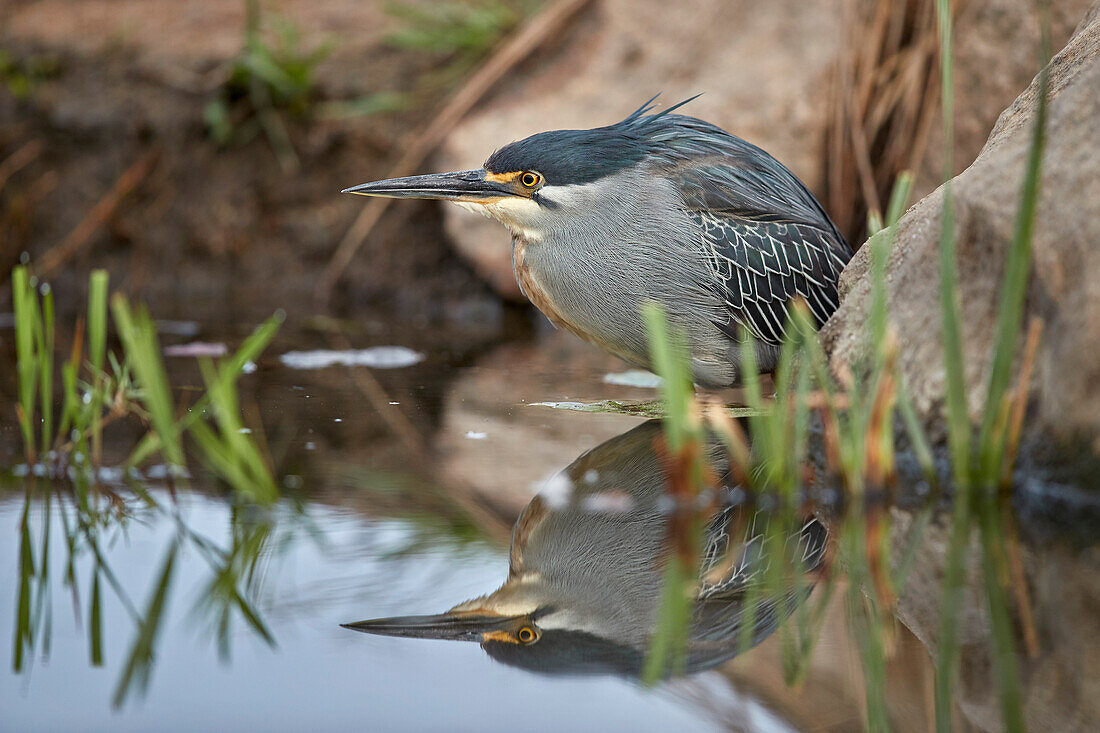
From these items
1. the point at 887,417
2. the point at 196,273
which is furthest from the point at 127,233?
the point at 887,417

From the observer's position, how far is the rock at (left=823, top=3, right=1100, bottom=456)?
6.34 ft

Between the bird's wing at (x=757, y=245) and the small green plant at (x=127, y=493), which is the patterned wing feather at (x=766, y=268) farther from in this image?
the small green plant at (x=127, y=493)

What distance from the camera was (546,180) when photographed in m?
3.40

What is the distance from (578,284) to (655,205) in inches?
13.1

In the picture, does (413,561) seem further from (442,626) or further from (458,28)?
(458,28)

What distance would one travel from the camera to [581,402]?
3361 millimetres

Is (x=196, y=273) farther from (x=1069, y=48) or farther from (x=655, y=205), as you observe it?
(x=1069, y=48)

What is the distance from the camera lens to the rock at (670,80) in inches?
206

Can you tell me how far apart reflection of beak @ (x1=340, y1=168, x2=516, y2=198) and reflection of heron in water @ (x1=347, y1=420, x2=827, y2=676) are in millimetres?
1322

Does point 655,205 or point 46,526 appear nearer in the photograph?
point 46,526

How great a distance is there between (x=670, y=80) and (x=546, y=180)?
2.51 meters

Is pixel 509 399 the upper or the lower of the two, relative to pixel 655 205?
lower

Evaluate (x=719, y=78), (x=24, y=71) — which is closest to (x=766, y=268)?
(x=719, y=78)

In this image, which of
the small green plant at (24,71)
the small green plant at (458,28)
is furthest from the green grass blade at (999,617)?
the small green plant at (24,71)
